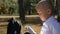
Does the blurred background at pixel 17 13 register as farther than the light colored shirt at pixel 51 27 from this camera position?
Yes

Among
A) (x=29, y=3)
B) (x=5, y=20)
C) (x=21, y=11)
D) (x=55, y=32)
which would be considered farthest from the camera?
(x=29, y=3)

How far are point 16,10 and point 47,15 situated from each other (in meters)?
3.72

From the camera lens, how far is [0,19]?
474 centimetres

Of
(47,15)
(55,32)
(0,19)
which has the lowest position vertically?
(0,19)

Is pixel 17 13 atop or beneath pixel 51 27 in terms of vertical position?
beneath

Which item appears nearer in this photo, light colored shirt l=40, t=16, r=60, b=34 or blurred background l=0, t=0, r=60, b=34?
light colored shirt l=40, t=16, r=60, b=34

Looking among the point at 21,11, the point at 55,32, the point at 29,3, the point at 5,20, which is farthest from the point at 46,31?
the point at 29,3

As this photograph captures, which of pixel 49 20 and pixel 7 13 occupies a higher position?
pixel 49 20

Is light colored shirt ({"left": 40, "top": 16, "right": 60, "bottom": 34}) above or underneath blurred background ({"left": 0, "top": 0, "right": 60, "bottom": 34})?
above

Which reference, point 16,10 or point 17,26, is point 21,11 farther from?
point 17,26

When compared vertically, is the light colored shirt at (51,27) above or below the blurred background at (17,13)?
above

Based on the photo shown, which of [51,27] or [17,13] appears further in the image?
[17,13]

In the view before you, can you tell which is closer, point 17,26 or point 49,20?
point 49,20

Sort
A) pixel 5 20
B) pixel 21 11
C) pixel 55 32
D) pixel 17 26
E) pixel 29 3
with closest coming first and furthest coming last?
pixel 55 32 < pixel 17 26 < pixel 21 11 < pixel 5 20 < pixel 29 3
